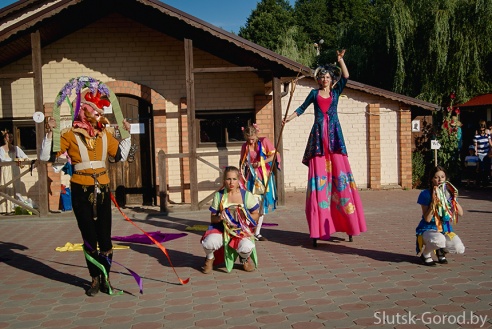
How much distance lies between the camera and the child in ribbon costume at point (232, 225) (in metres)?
6.56

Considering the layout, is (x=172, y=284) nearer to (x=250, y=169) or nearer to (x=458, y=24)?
(x=250, y=169)

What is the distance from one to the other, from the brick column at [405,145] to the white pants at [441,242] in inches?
365

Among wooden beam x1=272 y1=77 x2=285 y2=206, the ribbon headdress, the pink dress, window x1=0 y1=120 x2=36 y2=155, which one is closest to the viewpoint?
the ribbon headdress

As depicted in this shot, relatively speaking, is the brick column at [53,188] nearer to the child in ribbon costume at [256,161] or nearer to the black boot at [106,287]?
the child in ribbon costume at [256,161]

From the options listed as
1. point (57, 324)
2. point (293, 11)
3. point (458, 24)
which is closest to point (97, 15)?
point (57, 324)

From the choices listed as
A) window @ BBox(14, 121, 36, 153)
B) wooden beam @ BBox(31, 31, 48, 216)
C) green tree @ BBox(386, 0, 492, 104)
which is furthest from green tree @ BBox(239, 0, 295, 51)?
wooden beam @ BBox(31, 31, 48, 216)

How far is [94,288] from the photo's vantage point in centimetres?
593

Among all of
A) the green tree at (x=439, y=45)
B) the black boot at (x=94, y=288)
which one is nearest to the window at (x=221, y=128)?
the black boot at (x=94, y=288)

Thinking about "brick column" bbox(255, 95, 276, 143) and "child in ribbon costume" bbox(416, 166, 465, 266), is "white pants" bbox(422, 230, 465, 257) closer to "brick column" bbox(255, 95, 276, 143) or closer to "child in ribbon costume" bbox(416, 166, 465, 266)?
"child in ribbon costume" bbox(416, 166, 465, 266)

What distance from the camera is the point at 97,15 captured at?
511 inches

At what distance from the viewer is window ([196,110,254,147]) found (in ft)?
44.9

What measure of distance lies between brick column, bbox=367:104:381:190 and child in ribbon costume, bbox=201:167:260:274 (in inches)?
368

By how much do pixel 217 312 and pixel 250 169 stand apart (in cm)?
431

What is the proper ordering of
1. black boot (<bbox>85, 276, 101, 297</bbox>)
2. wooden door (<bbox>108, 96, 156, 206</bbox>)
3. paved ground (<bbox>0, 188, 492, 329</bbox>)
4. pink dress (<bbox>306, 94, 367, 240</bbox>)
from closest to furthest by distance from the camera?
paved ground (<bbox>0, 188, 492, 329</bbox>)
black boot (<bbox>85, 276, 101, 297</bbox>)
pink dress (<bbox>306, 94, 367, 240</bbox>)
wooden door (<bbox>108, 96, 156, 206</bbox>)
